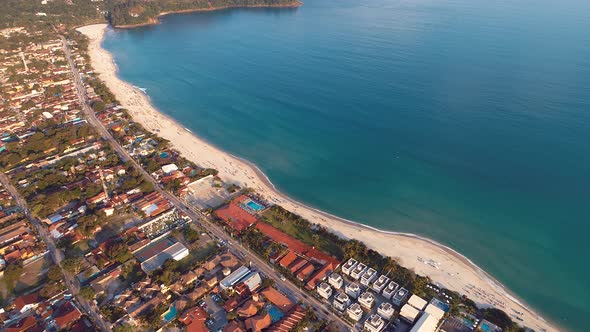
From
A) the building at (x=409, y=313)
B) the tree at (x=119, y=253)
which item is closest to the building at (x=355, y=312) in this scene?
the building at (x=409, y=313)

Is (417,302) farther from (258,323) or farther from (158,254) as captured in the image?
(158,254)

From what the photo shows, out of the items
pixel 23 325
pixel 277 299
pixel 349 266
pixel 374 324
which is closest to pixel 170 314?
pixel 277 299

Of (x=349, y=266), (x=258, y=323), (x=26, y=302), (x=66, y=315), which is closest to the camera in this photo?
(x=258, y=323)

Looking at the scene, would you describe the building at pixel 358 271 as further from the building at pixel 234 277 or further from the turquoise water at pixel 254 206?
the turquoise water at pixel 254 206

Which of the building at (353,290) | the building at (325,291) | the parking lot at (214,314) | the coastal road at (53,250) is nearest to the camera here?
the parking lot at (214,314)

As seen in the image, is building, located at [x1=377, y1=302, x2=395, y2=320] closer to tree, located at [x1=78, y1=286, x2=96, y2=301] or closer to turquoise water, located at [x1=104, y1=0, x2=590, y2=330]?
turquoise water, located at [x1=104, y1=0, x2=590, y2=330]

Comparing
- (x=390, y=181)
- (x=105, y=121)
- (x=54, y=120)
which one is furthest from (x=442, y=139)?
(x=54, y=120)

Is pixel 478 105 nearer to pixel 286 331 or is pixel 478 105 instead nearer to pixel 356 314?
pixel 356 314

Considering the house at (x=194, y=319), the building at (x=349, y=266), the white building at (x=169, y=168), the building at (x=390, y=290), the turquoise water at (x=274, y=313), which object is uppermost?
the white building at (x=169, y=168)
